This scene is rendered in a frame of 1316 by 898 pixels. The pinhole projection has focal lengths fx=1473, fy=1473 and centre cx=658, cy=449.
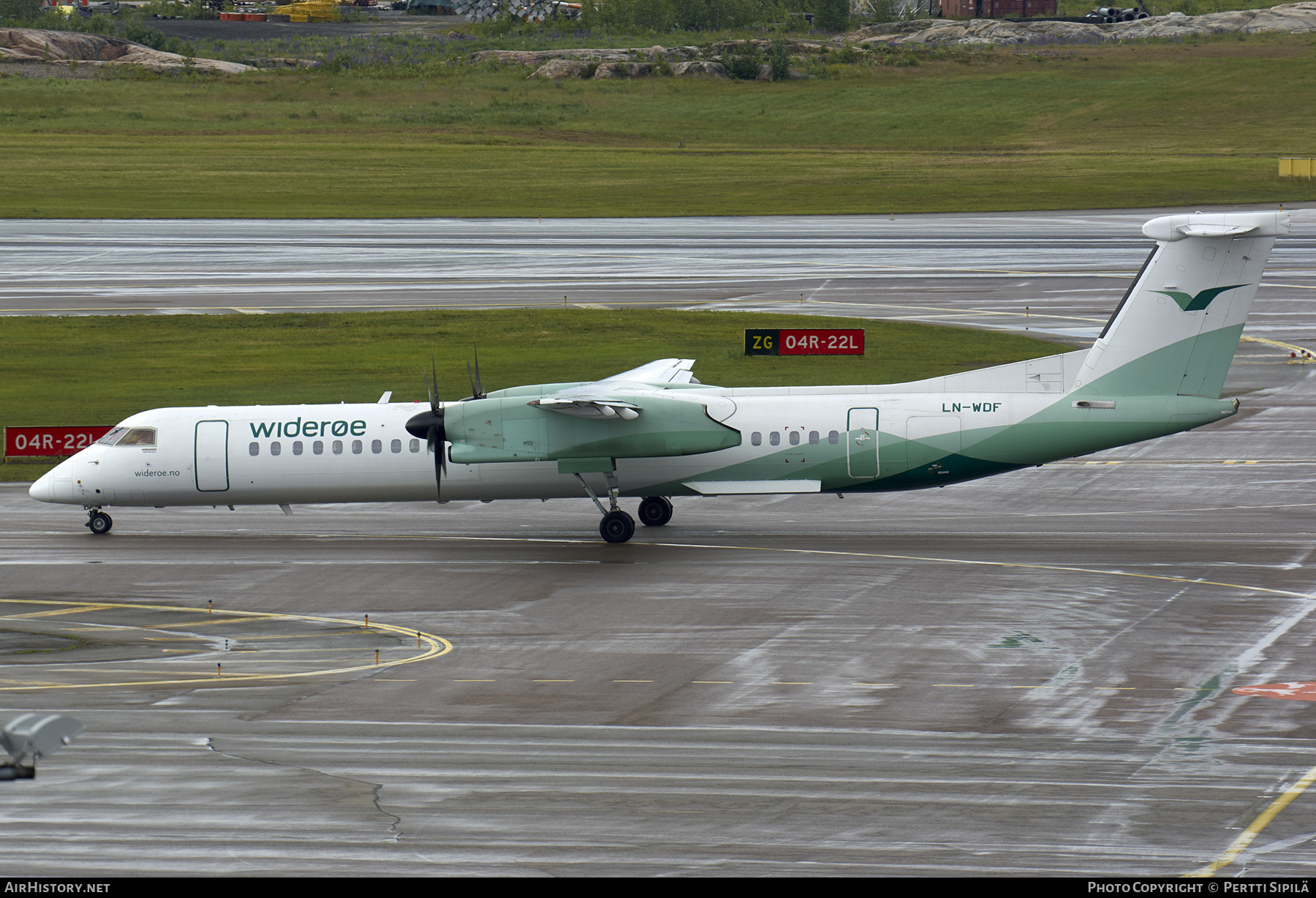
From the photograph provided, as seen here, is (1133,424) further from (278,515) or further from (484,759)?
(278,515)

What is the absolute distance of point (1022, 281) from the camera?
2623 inches

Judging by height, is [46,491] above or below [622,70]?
below

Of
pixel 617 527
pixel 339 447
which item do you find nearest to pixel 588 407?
pixel 617 527

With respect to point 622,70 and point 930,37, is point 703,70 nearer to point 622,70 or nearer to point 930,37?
point 622,70

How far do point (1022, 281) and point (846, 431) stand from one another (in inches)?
1507

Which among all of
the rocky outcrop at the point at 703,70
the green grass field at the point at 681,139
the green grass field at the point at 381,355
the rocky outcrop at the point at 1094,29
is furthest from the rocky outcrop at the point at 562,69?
the green grass field at the point at 381,355

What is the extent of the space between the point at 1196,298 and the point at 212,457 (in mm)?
21478

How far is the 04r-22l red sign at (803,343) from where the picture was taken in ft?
174

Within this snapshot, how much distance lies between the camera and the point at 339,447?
32.6m

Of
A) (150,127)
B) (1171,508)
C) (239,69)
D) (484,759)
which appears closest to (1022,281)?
(1171,508)

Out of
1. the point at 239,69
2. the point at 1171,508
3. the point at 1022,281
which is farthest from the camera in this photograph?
the point at 239,69

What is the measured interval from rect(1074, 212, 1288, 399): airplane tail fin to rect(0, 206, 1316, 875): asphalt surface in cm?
345

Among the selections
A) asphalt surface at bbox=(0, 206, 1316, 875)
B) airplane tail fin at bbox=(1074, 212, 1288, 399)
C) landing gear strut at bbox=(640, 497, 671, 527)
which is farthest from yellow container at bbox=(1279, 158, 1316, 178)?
landing gear strut at bbox=(640, 497, 671, 527)

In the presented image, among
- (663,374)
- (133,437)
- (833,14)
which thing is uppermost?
(833,14)
